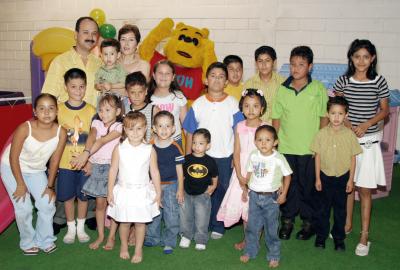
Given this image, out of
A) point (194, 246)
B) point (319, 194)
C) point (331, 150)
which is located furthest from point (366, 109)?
point (194, 246)

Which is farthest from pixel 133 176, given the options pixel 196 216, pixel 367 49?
pixel 367 49

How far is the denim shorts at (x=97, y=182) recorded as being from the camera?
3615 mm

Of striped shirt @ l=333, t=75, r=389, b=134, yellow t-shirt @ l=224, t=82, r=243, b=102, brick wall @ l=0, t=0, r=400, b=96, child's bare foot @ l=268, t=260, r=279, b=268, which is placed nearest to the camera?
child's bare foot @ l=268, t=260, r=279, b=268

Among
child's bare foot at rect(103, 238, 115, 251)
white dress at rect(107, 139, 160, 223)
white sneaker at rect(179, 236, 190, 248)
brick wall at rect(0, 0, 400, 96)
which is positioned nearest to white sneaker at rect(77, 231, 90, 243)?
child's bare foot at rect(103, 238, 115, 251)

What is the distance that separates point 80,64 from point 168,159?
4.18 feet

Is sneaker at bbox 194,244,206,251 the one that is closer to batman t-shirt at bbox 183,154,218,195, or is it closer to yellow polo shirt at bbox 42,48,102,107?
batman t-shirt at bbox 183,154,218,195

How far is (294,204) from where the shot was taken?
394cm

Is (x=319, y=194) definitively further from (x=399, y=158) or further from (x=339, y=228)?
(x=399, y=158)

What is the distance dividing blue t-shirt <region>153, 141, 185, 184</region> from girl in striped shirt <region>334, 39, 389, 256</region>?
1.37m

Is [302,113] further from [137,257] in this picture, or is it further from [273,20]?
[273,20]

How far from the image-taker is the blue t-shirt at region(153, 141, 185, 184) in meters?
3.53

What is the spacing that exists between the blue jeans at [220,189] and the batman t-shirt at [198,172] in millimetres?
209

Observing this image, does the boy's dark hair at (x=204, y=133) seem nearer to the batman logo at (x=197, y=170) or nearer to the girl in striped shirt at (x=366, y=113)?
the batman logo at (x=197, y=170)

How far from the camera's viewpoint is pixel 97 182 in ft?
11.9
